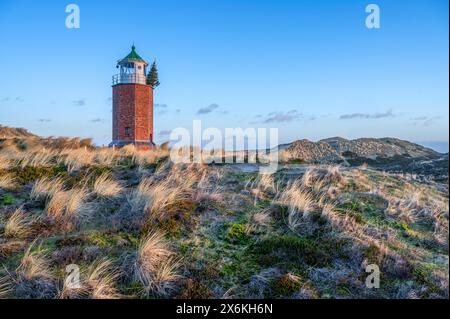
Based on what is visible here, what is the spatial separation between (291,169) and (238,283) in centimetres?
637

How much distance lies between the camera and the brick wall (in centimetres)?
3241

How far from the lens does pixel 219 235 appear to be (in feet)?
22.2

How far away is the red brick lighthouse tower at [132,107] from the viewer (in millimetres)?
32406

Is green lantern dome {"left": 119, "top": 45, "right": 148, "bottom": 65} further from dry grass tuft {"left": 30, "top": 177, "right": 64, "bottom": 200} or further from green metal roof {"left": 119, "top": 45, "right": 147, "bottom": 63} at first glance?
dry grass tuft {"left": 30, "top": 177, "right": 64, "bottom": 200}

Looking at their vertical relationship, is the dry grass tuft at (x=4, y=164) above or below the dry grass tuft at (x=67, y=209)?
above

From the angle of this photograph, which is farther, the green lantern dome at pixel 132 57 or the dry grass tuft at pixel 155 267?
the green lantern dome at pixel 132 57

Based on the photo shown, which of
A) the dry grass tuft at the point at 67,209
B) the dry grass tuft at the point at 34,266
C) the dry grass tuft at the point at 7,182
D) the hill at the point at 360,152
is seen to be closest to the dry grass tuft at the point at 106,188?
the dry grass tuft at the point at 67,209

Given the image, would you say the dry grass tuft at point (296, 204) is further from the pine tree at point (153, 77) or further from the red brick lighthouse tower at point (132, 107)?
the pine tree at point (153, 77)

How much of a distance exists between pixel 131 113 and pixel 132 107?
1.88 feet

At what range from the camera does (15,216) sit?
672cm

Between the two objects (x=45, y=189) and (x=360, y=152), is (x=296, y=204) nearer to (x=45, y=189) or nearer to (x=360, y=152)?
(x=45, y=189)

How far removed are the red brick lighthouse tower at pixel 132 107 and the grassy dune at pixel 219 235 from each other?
2272 cm

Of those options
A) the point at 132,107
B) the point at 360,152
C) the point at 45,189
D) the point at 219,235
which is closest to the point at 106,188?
the point at 45,189
